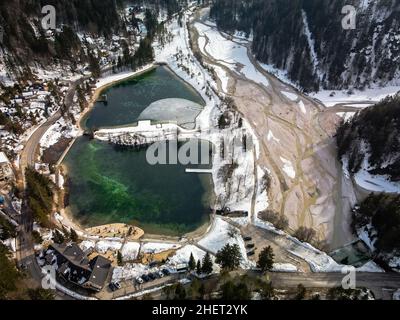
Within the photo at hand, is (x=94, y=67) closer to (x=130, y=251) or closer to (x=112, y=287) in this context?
(x=130, y=251)

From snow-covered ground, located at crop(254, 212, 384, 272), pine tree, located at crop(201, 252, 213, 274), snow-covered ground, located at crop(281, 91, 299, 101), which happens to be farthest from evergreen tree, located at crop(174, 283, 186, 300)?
snow-covered ground, located at crop(281, 91, 299, 101)

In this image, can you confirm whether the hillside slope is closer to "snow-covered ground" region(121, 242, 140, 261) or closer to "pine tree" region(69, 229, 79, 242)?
"snow-covered ground" region(121, 242, 140, 261)

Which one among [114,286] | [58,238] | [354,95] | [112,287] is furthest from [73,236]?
[354,95]

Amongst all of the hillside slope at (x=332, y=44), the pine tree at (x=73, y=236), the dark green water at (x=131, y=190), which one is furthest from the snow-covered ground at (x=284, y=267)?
the hillside slope at (x=332, y=44)

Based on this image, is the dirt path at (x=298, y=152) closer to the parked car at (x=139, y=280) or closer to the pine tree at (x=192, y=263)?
the pine tree at (x=192, y=263)
